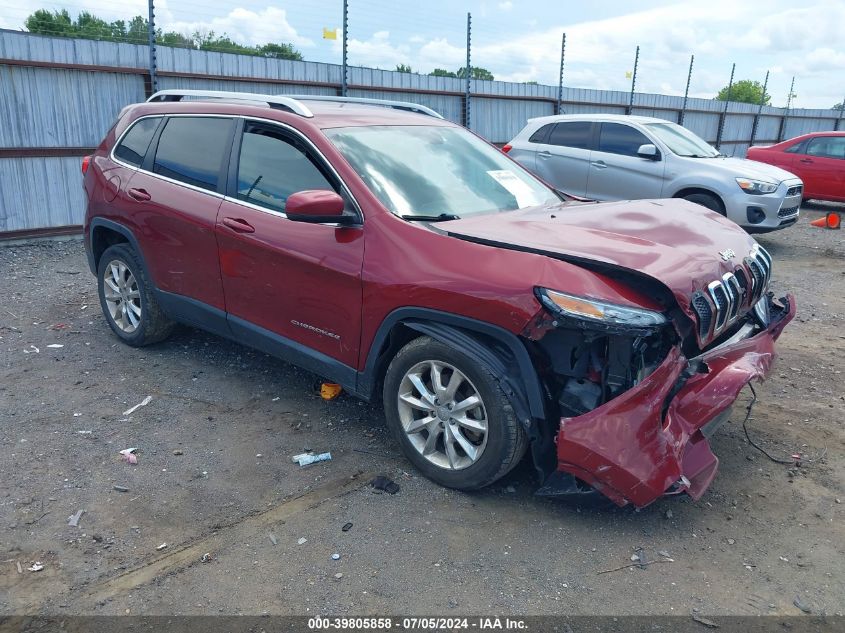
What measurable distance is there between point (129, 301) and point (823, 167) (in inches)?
512

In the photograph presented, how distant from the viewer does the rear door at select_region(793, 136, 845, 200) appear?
1316 cm

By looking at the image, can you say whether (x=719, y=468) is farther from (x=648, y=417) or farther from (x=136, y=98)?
(x=136, y=98)

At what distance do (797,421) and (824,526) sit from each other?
1.16 m

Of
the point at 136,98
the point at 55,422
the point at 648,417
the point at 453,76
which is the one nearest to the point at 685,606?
the point at 648,417

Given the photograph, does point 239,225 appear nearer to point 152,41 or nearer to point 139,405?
point 139,405

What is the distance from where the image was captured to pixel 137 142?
519cm

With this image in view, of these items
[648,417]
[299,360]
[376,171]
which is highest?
[376,171]

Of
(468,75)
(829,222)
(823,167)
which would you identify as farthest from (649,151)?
(823,167)

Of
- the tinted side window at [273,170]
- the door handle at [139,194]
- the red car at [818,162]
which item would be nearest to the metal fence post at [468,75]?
the red car at [818,162]

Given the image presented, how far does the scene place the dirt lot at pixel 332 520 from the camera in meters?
2.79

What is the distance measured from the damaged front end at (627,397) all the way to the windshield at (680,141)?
7.28m

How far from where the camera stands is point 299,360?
13.5ft

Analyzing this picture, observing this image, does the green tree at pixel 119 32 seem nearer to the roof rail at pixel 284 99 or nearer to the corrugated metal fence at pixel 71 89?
the corrugated metal fence at pixel 71 89

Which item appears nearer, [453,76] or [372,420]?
[372,420]
